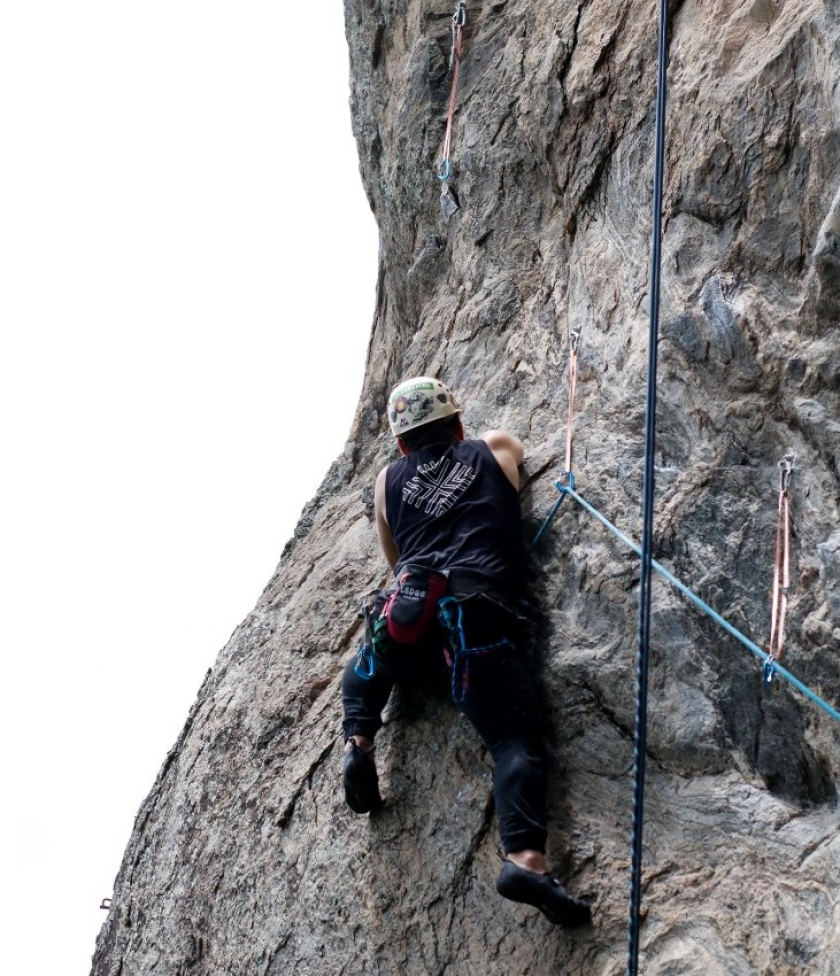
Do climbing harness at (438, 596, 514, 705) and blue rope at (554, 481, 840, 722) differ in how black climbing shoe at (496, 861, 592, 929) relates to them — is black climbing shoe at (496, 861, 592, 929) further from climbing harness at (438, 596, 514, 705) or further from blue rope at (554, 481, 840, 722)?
blue rope at (554, 481, 840, 722)

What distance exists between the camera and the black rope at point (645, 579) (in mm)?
3920

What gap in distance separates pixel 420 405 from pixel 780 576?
1985 millimetres

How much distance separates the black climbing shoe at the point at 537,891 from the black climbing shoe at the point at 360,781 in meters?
0.96

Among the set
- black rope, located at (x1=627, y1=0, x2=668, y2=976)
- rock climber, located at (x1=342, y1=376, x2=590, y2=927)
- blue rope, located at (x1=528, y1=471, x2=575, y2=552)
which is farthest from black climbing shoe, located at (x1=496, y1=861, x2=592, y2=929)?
blue rope, located at (x1=528, y1=471, x2=575, y2=552)

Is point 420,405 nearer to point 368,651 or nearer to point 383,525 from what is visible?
point 383,525

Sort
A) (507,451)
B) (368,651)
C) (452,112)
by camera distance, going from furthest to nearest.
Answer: (452,112) → (507,451) → (368,651)

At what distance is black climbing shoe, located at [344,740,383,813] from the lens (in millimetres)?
5031

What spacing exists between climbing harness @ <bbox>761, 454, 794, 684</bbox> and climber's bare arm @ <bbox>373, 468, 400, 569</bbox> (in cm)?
192

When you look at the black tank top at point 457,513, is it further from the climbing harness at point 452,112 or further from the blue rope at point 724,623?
the climbing harness at point 452,112

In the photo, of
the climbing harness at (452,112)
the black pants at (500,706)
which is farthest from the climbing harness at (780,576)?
the climbing harness at (452,112)

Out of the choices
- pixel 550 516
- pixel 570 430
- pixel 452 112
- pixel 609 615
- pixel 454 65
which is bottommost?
pixel 609 615

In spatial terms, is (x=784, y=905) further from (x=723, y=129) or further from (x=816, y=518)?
(x=723, y=129)

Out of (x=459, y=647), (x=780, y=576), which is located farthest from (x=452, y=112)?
(x=780, y=576)

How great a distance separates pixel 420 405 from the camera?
562 cm
